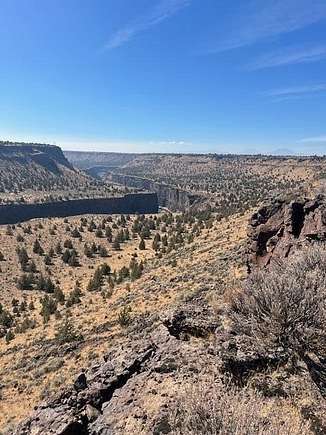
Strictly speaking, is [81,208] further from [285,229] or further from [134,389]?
[134,389]

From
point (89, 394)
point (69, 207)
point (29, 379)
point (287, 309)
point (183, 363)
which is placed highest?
point (287, 309)

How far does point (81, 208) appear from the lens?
114 metres

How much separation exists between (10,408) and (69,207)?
96144 millimetres

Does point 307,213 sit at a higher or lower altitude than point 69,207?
higher

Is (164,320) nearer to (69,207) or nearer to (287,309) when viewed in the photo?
(287,309)

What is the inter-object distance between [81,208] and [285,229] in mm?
95870

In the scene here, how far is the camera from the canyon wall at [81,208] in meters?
100

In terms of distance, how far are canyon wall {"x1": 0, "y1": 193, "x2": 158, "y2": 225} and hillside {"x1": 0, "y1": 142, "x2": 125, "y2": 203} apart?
478cm

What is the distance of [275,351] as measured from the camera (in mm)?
9859

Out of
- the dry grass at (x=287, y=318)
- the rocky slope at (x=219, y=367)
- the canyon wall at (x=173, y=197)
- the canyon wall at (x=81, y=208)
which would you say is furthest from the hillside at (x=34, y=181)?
the dry grass at (x=287, y=318)

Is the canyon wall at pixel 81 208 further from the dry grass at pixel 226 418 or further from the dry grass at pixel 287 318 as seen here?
the dry grass at pixel 226 418

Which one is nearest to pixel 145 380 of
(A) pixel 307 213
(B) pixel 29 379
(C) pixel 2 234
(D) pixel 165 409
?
(D) pixel 165 409

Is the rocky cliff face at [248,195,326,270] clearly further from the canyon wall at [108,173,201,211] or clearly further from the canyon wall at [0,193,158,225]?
the canyon wall at [108,173,201,211]

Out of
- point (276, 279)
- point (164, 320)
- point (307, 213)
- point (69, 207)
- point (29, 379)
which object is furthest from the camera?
point (69, 207)
